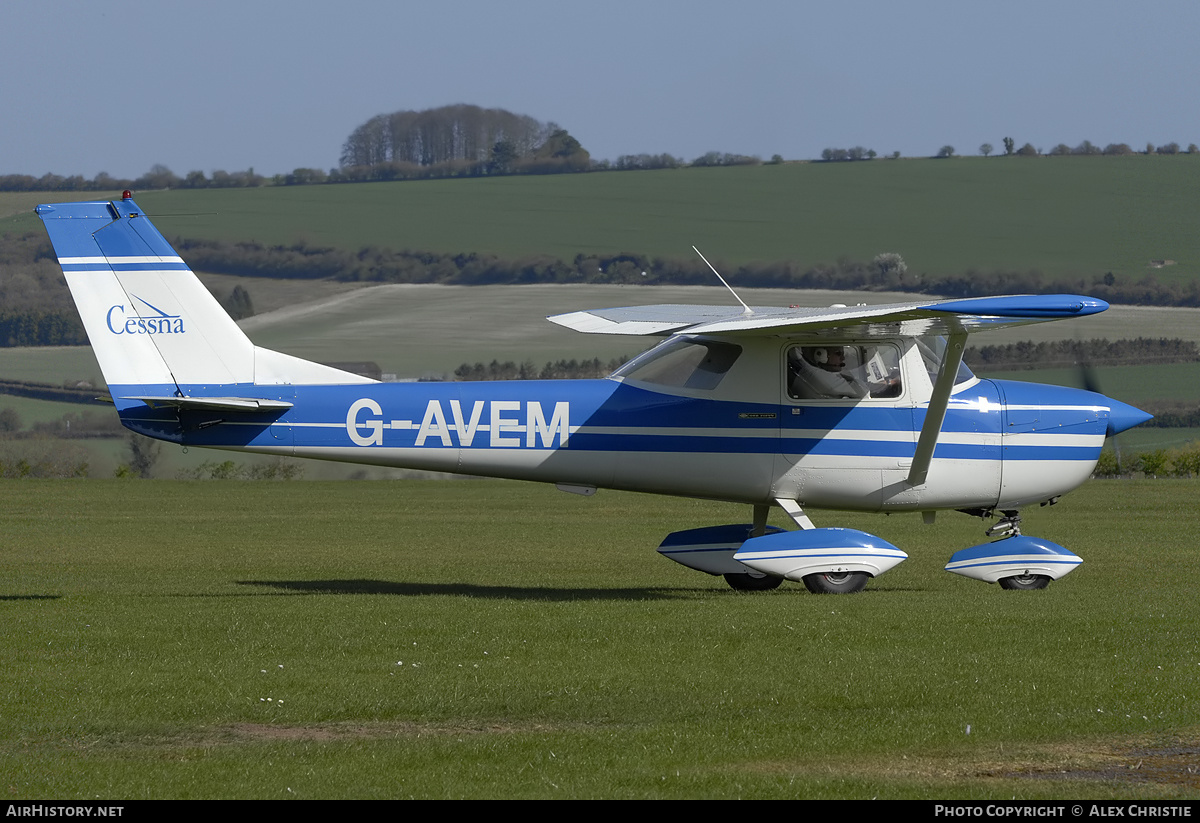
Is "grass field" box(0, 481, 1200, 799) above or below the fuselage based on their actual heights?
below

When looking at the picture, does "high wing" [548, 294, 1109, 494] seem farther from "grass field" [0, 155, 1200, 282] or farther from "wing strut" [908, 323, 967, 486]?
"grass field" [0, 155, 1200, 282]

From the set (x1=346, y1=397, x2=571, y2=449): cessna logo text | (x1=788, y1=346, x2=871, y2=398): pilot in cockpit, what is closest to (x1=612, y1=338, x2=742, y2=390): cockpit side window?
(x1=788, y1=346, x2=871, y2=398): pilot in cockpit

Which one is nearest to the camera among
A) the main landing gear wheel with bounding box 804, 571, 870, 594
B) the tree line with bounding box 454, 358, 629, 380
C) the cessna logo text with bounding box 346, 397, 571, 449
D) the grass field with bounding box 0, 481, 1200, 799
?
the grass field with bounding box 0, 481, 1200, 799

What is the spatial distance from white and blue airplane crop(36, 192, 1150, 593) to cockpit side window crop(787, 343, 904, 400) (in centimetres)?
2

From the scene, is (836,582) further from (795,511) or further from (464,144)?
(464,144)

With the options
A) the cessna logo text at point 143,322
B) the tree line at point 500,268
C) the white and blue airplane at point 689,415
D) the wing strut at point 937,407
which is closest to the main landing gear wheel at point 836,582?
the white and blue airplane at point 689,415

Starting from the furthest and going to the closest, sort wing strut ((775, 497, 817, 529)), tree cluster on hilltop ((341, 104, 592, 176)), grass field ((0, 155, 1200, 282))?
1. tree cluster on hilltop ((341, 104, 592, 176))
2. grass field ((0, 155, 1200, 282))
3. wing strut ((775, 497, 817, 529))

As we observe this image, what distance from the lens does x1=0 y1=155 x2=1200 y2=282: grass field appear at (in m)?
64.6

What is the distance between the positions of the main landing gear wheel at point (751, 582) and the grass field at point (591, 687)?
2.86ft

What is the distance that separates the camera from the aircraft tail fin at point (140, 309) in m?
13.6

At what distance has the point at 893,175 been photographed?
266 ft

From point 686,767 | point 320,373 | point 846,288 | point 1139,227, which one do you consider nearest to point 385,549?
point 320,373

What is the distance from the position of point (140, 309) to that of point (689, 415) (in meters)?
5.70

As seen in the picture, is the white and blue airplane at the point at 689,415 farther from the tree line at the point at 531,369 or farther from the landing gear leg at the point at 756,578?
the tree line at the point at 531,369
